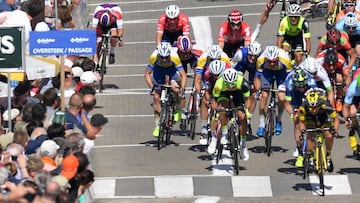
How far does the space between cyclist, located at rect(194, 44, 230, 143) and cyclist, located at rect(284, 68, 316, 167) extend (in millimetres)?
1597

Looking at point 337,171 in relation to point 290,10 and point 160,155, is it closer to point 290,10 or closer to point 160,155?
point 160,155

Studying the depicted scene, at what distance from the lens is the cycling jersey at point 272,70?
2337 cm

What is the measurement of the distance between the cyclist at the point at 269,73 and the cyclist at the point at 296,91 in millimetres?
1036

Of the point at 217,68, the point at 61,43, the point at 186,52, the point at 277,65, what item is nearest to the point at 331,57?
the point at 277,65

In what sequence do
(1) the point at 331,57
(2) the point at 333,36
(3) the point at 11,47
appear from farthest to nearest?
(2) the point at 333,36, (1) the point at 331,57, (3) the point at 11,47

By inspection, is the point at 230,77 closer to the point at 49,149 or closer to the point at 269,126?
the point at 269,126

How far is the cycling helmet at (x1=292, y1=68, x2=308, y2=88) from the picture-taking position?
21641 millimetres

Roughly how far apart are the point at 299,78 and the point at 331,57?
8.04ft

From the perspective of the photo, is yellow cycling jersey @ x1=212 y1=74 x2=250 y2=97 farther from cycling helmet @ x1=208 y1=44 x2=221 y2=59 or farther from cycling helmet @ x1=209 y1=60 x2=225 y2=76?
cycling helmet @ x1=208 y1=44 x2=221 y2=59

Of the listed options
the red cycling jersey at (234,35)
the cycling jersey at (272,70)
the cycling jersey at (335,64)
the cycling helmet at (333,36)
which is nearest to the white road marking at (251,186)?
the cycling jersey at (272,70)

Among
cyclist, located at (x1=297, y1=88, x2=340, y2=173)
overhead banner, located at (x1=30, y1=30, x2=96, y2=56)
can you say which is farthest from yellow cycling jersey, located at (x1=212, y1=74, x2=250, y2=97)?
overhead banner, located at (x1=30, y1=30, x2=96, y2=56)

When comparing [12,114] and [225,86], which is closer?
[12,114]

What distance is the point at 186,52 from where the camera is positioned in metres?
24.2

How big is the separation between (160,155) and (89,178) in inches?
330
